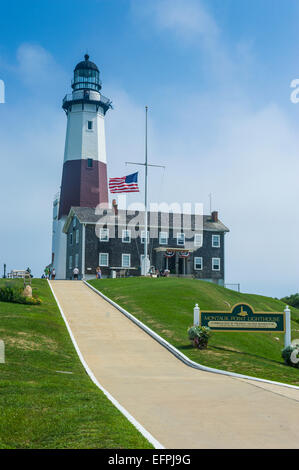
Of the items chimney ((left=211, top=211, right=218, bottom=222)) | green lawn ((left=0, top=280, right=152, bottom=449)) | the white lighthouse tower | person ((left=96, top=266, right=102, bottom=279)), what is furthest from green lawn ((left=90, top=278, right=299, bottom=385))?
the white lighthouse tower

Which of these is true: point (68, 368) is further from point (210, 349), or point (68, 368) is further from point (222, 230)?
point (222, 230)

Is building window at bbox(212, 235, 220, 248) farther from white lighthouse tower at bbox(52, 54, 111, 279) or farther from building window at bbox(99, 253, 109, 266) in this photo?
white lighthouse tower at bbox(52, 54, 111, 279)

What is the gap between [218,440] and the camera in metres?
7.62

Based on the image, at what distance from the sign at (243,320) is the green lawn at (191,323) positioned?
89cm

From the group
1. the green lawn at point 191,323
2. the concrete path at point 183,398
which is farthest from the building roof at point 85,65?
the concrete path at point 183,398

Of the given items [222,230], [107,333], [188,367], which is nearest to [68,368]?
[188,367]

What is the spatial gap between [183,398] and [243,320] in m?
10.3

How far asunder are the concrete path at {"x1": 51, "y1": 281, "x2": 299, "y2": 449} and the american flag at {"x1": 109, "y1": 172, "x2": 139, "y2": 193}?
22730 millimetres

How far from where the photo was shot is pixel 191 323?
25.5m

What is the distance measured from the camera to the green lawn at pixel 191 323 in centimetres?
1756

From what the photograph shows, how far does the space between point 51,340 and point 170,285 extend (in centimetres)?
1764

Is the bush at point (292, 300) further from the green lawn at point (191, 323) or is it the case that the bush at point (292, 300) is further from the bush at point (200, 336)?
the bush at point (200, 336)

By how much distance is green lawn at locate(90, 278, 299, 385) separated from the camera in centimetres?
1756

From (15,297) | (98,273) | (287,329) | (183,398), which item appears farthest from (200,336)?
(98,273)
